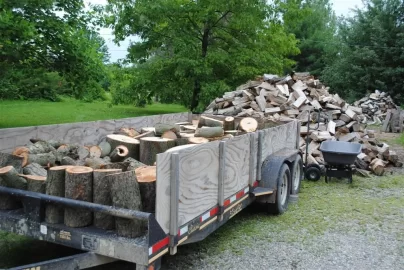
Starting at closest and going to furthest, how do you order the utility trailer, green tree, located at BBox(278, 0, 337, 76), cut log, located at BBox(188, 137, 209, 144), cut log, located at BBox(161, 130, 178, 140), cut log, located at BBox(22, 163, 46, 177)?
1. the utility trailer
2. cut log, located at BBox(22, 163, 46, 177)
3. cut log, located at BBox(188, 137, 209, 144)
4. cut log, located at BBox(161, 130, 178, 140)
5. green tree, located at BBox(278, 0, 337, 76)

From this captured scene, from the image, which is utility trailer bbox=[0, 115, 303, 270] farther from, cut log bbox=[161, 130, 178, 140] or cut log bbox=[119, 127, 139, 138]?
cut log bbox=[119, 127, 139, 138]

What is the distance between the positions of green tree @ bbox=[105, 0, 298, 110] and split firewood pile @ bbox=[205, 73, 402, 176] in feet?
11.9

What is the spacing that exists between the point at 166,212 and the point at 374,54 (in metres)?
26.6

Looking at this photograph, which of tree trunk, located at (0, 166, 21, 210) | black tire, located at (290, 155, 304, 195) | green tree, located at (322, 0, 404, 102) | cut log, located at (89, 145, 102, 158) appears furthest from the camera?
green tree, located at (322, 0, 404, 102)

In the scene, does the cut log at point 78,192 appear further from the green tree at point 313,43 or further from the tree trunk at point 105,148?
the green tree at point 313,43

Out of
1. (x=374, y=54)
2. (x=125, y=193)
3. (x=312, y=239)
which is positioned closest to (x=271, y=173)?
(x=312, y=239)

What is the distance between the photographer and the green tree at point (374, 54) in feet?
84.7

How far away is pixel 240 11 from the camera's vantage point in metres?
15.3

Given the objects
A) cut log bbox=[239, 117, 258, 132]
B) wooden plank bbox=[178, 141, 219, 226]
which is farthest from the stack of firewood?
wooden plank bbox=[178, 141, 219, 226]

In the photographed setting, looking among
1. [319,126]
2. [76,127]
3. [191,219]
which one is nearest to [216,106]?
[319,126]

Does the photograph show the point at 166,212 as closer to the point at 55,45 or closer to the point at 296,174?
the point at 296,174

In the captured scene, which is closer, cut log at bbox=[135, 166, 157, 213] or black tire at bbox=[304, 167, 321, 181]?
cut log at bbox=[135, 166, 157, 213]

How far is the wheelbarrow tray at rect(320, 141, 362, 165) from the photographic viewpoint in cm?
790

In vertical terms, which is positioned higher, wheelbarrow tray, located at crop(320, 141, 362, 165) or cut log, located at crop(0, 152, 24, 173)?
cut log, located at crop(0, 152, 24, 173)
